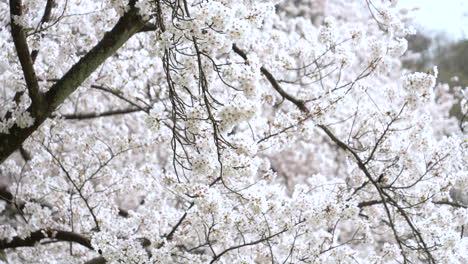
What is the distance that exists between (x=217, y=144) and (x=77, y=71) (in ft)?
3.43

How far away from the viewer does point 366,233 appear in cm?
398

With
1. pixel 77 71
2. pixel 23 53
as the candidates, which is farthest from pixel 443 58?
pixel 23 53

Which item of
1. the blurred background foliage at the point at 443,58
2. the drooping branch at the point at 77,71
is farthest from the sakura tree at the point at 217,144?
the blurred background foliage at the point at 443,58

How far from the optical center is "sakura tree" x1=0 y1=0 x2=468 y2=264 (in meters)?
2.47

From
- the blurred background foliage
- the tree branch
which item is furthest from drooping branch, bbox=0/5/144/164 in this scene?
the blurred background foliage

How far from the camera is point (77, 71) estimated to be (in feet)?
9.07

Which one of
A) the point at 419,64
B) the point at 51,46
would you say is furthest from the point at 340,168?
the point at 51,46

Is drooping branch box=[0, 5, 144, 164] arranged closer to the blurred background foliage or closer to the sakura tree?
the sakura tree

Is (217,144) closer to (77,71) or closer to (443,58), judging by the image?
(77,71)

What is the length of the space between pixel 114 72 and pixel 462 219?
11.0 ft

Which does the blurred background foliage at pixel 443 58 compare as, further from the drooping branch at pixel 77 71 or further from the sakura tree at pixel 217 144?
the drooping branch at pixel 77 71

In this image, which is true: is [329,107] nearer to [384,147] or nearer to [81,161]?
[384,147]

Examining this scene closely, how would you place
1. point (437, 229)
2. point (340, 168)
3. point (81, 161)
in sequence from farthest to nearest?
point (340, 168)
point (81, 161)
point (437, 229)

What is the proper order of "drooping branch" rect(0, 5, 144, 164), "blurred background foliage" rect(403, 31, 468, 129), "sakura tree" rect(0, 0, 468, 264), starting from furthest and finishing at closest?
"blurred background foliage" rect(403, 31, 468, 129), "drooping branch" rect(0, 5, 144, 164), "sakura tree" rect(0, 0, 468, 264)
